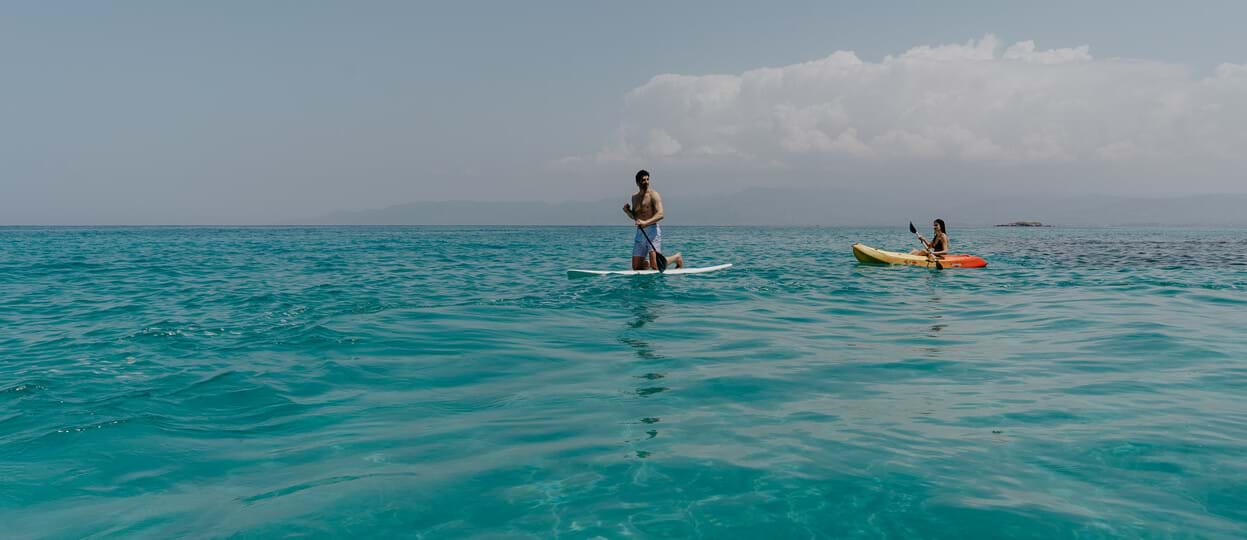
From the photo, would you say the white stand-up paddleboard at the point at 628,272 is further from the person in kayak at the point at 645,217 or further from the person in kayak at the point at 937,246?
the person in kayak at the point at 937,246

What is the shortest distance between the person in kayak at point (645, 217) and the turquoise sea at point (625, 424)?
537cm

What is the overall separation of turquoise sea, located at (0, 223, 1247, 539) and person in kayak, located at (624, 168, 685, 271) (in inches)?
211

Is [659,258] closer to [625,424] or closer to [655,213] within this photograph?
[655,213]

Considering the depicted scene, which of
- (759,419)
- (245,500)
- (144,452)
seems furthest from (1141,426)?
(144,452)

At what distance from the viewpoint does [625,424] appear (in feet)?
18.4

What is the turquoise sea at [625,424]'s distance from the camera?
3.94 m

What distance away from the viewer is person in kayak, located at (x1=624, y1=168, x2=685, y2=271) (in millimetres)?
17016

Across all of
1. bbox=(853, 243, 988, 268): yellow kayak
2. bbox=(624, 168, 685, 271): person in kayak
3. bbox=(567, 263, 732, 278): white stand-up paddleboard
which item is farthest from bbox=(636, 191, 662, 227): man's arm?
bbox=(853, 243, 988, 268): yellow kayak

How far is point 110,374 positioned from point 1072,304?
15.6m

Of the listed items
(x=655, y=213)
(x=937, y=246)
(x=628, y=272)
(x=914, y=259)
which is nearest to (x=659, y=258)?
(x=628, y=272)

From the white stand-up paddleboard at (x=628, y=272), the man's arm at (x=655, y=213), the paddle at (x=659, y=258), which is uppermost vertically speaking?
the man's arm at (x=655, y=213)

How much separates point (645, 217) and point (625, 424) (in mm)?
12175

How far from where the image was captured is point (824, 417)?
18.8 ft

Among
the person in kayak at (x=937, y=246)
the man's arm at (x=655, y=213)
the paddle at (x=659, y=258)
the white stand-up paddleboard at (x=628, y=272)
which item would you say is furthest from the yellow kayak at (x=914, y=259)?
the man's arm at (x=655, y=213)
